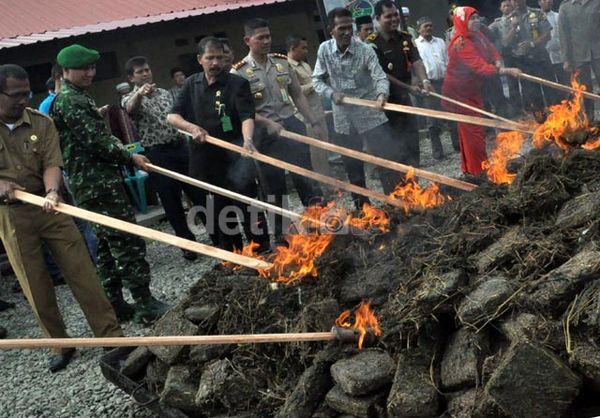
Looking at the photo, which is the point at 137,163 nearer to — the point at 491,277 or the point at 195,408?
the point at 195,408

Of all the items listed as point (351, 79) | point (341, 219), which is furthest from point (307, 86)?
point (341, 219)

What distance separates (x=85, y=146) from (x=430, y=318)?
3759mm

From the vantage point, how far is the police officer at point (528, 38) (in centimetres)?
1288

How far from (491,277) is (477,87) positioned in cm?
513

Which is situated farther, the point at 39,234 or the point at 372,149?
the point at 372,149

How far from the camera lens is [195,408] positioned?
15.4ft

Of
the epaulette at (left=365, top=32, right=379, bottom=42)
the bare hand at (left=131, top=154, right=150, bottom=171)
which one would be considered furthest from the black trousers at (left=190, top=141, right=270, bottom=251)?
the epaulette at (left=365, top=32, right=379, bottom=42)

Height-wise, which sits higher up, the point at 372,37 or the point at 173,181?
the point at 372,37

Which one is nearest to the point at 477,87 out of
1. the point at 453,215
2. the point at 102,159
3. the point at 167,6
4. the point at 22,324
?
the point at 453,215

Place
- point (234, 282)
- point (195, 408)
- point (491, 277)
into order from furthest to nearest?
point (234, 282)
point (195, 408)
point (491, 277)

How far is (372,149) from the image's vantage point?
8.38 meters

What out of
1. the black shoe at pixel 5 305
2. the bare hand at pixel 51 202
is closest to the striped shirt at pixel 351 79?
the bare hand at pixel 51 202

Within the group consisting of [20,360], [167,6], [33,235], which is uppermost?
[167,6]

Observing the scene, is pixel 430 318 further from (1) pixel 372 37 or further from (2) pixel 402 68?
(1) pixel 372 37
